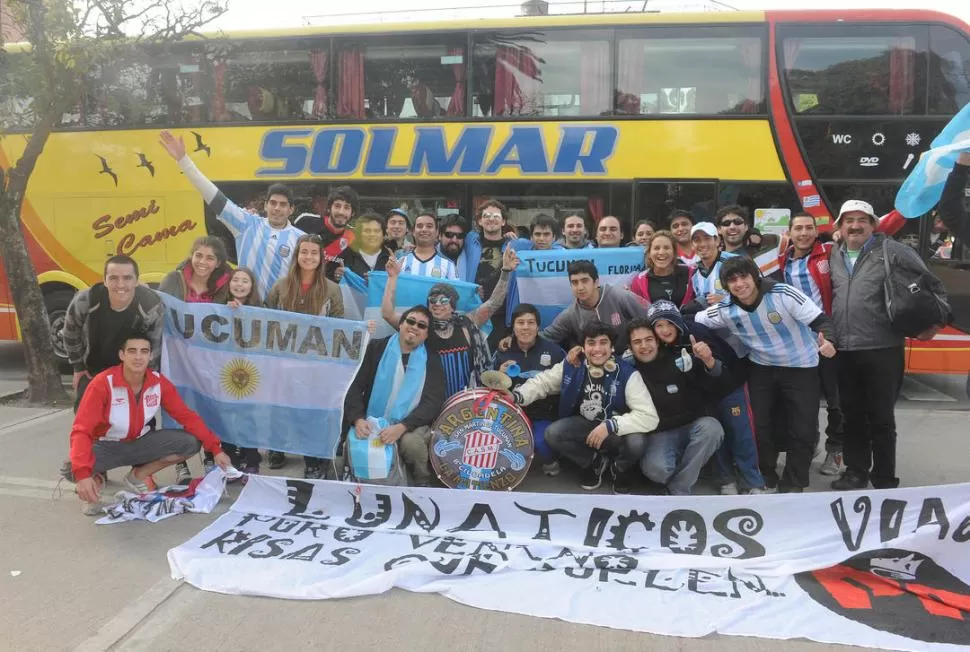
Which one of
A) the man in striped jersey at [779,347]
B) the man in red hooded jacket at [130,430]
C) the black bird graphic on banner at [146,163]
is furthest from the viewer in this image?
the black bird graphic on banner at [146,163]

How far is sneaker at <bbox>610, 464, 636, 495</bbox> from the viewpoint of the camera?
4656 mm

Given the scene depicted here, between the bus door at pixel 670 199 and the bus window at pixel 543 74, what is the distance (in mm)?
936

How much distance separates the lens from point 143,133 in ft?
25.5

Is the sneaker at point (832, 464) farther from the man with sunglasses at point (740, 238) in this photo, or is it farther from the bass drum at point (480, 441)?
the bass drum at point (480, 441)

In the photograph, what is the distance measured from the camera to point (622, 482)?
4.69 m

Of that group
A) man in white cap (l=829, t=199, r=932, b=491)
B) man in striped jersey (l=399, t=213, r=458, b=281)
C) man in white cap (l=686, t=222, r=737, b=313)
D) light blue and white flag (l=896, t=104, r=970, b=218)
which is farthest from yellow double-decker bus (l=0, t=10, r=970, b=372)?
man in white cap (l=829, t=199, r=932, b=491)

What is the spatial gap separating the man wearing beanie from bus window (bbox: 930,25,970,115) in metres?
4.20

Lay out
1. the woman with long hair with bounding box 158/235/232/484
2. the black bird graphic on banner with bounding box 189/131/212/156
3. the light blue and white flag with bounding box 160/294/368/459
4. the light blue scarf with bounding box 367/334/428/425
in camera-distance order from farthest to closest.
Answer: the black bird graphic on banner with bounding box 189/131/212/156
the woman with long hair with bounding box 158/235/232/484
the light blue and white flag with bounding box 160/294/368/459
the light blue scarf with bounding box 367/334/428/425

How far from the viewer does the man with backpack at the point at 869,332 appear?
432 centimetres

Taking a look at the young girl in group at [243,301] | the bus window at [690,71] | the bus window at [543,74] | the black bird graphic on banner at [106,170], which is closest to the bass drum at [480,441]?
the young girl in group at [243,301]

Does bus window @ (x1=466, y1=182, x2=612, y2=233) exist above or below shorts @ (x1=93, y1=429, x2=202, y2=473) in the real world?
above

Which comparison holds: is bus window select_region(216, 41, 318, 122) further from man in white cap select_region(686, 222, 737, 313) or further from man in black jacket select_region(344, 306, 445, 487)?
man in white cap select_region(686, 222, 737, 313)

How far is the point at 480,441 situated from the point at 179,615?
6.56ft

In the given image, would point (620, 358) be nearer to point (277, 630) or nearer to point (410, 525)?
point (410, 525)
